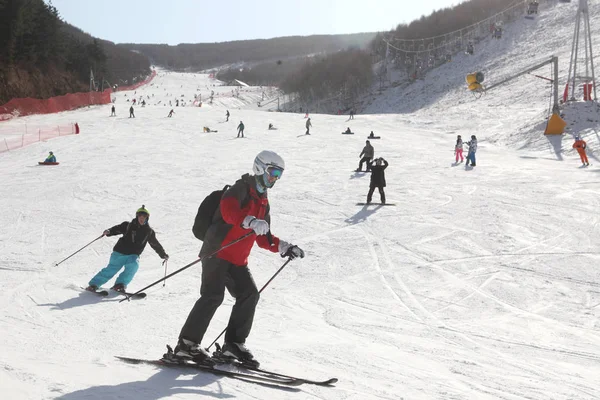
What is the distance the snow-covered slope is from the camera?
4.44m

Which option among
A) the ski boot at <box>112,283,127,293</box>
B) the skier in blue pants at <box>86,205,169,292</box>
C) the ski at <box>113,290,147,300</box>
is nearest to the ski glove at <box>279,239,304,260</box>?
the ski at <box>113,290,147,300</box>

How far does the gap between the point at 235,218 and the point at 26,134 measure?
3216 centimetres

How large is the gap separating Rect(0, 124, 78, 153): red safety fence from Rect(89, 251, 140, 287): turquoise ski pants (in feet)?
72.5

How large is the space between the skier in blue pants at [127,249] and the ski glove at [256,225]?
12.4ft

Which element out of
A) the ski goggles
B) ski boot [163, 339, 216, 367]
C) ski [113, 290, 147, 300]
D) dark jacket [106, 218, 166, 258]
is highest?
the ski goggles

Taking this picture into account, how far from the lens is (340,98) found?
98.2m

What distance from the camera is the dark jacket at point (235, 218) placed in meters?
3.87

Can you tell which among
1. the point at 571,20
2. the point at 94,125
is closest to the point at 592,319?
the point at 94,125

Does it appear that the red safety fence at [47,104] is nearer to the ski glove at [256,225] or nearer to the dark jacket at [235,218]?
the dark jacket at [235,218]

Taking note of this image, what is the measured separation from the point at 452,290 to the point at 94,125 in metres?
31.7

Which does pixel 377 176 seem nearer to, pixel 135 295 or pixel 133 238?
pixel 133 238

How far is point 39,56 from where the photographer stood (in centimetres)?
5878

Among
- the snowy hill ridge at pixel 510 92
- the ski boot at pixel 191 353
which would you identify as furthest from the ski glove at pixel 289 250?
the snowy hill ridge at pixel 510 92

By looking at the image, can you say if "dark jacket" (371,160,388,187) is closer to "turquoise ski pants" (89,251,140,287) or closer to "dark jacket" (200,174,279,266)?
"turquoise ski pants" (89,251,140,287)
